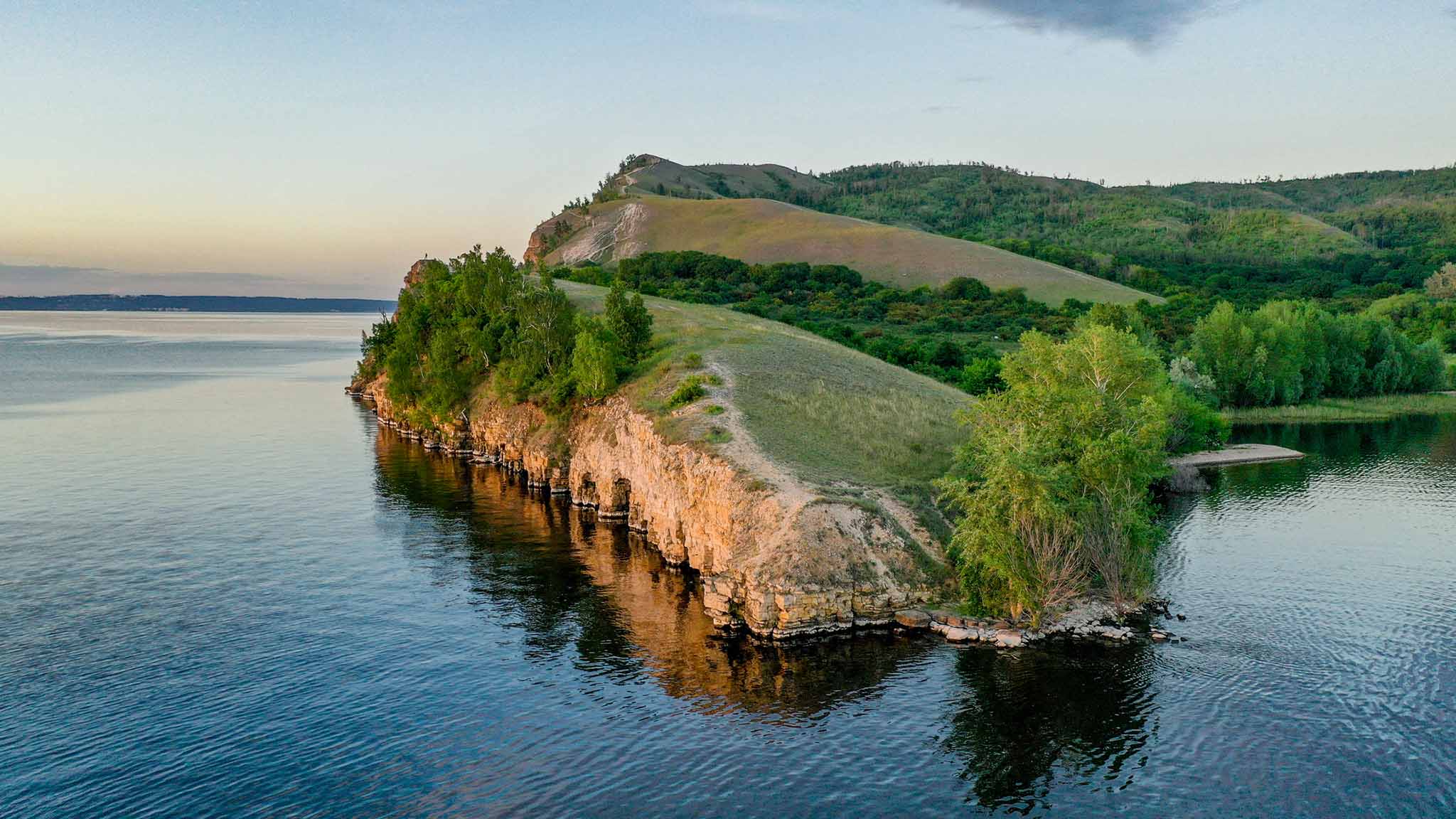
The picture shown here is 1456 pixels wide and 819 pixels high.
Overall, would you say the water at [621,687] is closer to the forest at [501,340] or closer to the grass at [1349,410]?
the forest at [501,340]

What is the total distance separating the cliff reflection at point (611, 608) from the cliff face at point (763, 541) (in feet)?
5.60

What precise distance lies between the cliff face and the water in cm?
243

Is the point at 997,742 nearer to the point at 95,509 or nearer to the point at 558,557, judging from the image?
the point at 558,557

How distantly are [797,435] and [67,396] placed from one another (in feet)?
461

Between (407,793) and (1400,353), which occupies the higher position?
(1400,353)

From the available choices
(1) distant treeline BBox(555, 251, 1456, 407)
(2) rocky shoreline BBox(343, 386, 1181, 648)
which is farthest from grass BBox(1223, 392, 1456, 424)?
(2) rocky shoreline BBox(343, 386, 1181, 648)

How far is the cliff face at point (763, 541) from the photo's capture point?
48000mm

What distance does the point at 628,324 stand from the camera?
94500mm

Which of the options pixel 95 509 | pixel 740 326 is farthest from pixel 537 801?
pixel 740 326

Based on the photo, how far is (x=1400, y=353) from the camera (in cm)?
14862

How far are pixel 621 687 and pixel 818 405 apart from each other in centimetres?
3766

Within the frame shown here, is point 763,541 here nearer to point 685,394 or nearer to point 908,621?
point 908,621

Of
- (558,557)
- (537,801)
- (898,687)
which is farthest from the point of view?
(558,557)

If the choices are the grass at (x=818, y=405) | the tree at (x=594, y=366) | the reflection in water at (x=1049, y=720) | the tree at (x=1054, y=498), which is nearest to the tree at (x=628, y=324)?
the grass at (x=818, y=405)
